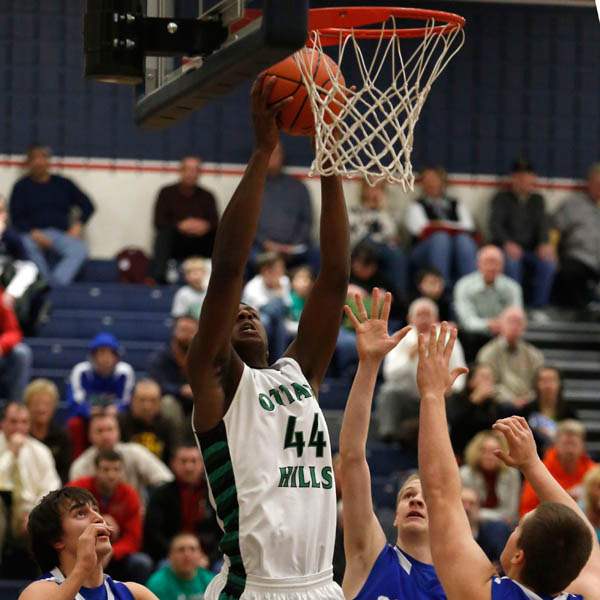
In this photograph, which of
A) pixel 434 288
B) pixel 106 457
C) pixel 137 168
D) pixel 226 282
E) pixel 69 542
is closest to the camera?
pixel 226 282

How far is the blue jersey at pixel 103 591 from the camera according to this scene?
482 centimetres

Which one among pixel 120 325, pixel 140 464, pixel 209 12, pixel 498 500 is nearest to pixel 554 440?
pixel 498 500

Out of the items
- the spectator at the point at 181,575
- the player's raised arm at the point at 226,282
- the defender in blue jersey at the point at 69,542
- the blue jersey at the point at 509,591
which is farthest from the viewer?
the spectator at the point at 181,575

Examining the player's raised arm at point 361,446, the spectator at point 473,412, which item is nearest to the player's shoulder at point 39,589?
the player's raised arm at point 361,446

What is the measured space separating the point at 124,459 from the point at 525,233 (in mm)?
5751

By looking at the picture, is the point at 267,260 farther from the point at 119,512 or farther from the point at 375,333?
the point at 375,333

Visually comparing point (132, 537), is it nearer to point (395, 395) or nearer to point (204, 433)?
point (395, 395)

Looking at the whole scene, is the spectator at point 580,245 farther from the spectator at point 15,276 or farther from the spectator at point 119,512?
the spectator at point 119,512

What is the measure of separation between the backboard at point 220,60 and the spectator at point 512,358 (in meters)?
6.70

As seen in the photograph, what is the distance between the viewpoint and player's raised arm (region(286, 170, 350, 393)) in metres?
4.84

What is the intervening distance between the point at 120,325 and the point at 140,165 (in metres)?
2.42

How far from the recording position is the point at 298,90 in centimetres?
461

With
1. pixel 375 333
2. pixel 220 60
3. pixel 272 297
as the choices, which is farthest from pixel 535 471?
pixel 272 297

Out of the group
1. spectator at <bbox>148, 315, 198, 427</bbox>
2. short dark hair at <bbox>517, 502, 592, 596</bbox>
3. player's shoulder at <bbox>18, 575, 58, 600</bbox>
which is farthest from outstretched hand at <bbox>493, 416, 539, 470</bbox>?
spectator at <bbox>148, 315, 198, 427</bbox>
